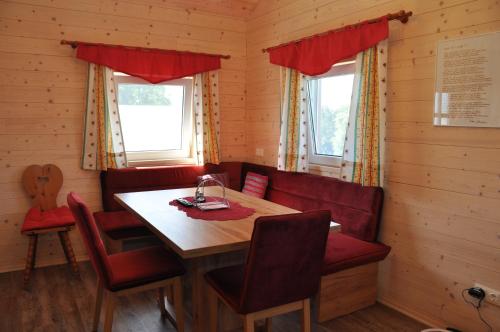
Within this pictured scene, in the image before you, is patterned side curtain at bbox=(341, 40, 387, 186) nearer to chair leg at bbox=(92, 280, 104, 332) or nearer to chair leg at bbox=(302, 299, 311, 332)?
chair leg at bbox=(302, 299, 311, 332)

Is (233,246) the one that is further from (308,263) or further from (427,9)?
(427,9)

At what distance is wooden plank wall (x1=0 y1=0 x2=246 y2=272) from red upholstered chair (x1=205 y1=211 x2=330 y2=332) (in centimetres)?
227

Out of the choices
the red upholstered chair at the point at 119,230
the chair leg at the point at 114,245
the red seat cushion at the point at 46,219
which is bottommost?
the chair leg at the point at 114,245

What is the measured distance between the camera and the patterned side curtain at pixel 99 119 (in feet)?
11.9

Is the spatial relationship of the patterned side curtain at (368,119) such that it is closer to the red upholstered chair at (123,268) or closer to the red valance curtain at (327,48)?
the red valance curtain at (327,48)

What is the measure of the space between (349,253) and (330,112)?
1327 mm

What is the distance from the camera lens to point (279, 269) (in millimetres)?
1843

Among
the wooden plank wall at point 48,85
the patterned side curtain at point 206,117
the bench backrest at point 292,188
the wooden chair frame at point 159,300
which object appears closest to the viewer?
the wooden chair frame at point 159,300

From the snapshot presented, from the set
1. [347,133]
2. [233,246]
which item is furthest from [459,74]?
[233,246]

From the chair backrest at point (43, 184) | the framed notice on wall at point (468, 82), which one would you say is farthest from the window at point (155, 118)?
the framed notice on wall at point (468, 82)

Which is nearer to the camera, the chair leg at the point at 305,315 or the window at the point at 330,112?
the chair leg at the point at 305,315

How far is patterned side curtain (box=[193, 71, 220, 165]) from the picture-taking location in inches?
163

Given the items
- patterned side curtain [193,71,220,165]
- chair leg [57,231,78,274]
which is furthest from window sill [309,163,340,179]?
chair leg [57,231,78,274]

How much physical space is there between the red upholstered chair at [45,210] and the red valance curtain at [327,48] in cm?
222
